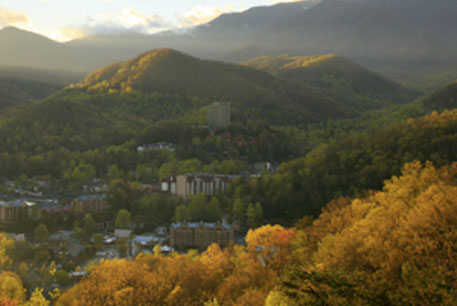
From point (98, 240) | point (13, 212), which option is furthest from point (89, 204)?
point (98, 240)

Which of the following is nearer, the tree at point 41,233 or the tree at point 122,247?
the tree at point 122,247

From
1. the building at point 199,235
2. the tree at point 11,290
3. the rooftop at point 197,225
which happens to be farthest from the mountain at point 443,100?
the tree at point 11,290

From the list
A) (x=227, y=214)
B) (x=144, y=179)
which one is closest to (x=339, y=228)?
(x=227, y=214)

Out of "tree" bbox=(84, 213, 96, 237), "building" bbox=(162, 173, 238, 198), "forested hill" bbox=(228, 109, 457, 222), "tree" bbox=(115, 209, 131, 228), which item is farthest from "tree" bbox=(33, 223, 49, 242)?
"building" bbox=(162, 173, 238, 198)

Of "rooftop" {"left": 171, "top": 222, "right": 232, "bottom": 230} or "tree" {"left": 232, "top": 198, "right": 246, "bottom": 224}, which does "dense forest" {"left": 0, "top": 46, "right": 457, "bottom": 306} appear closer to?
"tree" {"left": 232, "top": 198, "right": 246, "bottom": 224}

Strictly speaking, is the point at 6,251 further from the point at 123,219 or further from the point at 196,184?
the point at 196,184

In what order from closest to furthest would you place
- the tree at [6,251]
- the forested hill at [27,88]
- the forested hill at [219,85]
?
the tree at [6,251] → the forested hill at [219,85] → the forested hill at [27,88]

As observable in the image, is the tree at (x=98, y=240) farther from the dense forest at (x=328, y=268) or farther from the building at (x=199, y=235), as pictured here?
the dense forest at (x=328, y=268)

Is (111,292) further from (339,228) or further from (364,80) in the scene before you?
(364,80)
